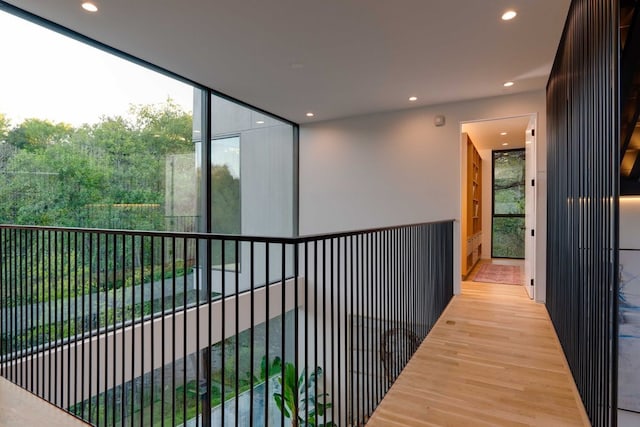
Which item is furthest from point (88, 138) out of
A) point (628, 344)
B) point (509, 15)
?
point (628, 344)

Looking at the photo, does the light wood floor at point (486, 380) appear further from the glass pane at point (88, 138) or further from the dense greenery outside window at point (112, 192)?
the glass pane at point (88, 138)

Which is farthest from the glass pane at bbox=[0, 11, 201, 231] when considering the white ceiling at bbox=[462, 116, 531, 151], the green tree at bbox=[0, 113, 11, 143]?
the white ceiling at bbox=[462, 116, 531, 151]

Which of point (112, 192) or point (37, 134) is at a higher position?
point (37, 134)

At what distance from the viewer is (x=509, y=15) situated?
2688 mm

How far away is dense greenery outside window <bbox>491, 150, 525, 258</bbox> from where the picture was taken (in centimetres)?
782

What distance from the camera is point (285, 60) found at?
3.50 meters

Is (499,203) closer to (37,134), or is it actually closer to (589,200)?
Answer: (589,200)

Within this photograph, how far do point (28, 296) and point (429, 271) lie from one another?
359 cm

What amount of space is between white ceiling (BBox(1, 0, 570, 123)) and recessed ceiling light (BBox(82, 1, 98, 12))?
0.13 ft

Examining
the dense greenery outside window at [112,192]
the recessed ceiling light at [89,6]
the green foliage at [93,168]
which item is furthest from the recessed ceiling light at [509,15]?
the green foliage at [93,168]

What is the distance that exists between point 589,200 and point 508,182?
22.0ft

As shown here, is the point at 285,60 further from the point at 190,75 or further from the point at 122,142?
the point at 122,142

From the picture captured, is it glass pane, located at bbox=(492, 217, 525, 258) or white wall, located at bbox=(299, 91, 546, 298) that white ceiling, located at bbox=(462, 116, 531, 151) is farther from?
glass pane, located at bbox=(492, 217, 525, 258)

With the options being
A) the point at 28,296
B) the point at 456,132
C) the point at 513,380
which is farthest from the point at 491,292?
the point at 28,296
